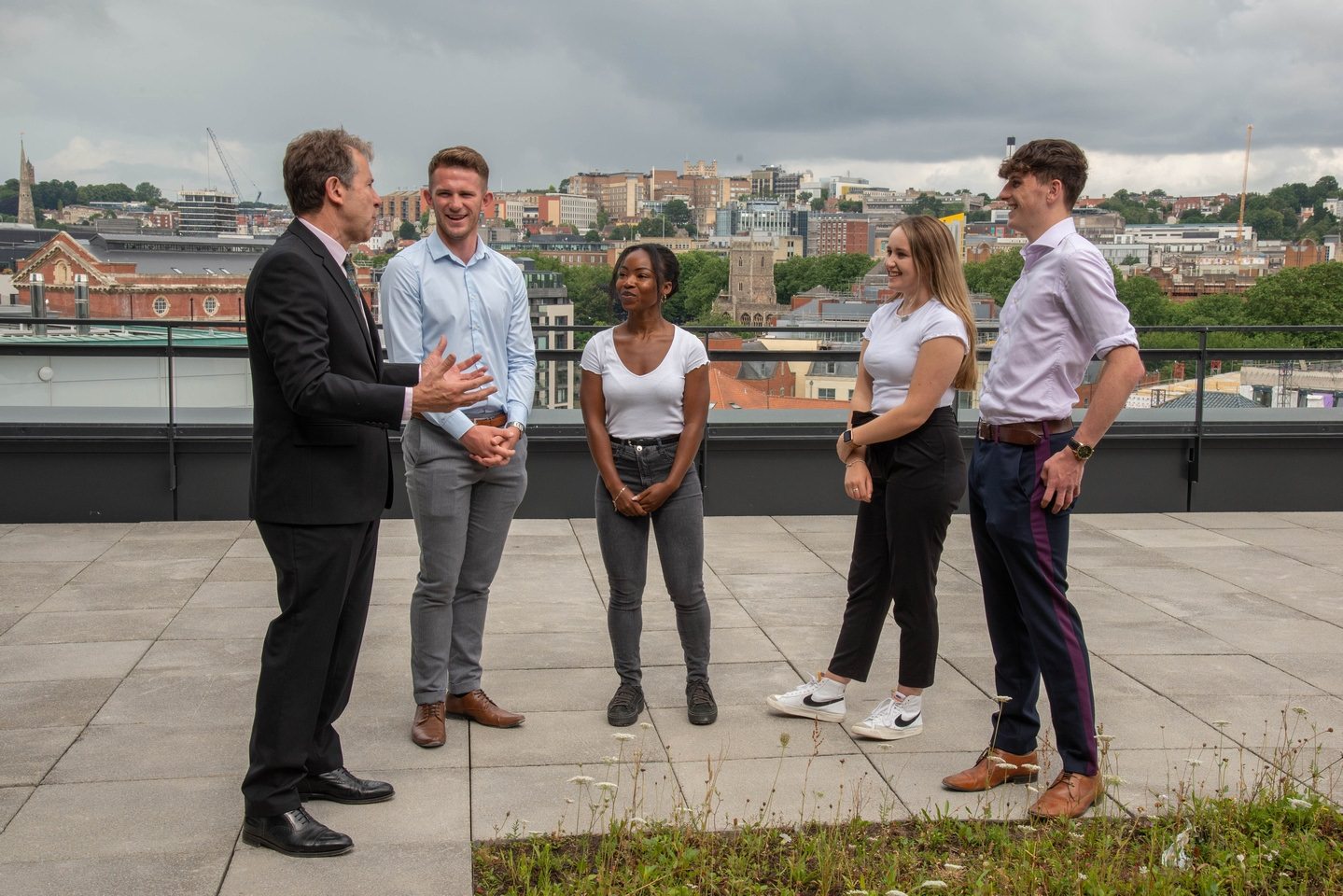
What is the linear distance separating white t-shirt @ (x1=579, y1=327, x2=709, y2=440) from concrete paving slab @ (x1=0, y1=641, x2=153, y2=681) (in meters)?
2.20

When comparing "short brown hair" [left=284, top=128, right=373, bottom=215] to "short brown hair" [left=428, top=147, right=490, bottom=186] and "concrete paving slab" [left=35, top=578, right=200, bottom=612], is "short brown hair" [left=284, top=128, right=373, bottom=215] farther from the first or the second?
"concrete paving slab" [left=35, top=578, right=200, bottom=612]

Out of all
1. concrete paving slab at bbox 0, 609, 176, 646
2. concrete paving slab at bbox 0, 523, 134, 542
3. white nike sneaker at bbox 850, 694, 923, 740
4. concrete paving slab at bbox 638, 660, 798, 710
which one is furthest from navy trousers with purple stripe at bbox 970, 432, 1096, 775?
concrete paving slab at bbox 0, 523, 134, 542

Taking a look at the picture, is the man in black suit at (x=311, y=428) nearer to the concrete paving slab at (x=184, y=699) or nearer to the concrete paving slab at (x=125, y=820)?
the concrete paving slab at (x=125, y=820)

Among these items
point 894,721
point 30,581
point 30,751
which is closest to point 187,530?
point 30,581

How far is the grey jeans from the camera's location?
4.14 meters

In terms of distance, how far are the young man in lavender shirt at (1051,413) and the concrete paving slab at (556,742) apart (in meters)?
1.18

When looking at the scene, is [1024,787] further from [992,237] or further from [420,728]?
[992,237]

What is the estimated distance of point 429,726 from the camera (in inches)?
158

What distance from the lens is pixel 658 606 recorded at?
5902 millimetres

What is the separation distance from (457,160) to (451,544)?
1.21 meters

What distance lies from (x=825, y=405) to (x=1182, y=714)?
4.56 metres

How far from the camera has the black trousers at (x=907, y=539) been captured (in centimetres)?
398

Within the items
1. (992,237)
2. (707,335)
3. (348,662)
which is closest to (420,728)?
(348,662)

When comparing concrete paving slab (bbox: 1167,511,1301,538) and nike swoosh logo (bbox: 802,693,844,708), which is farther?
concrete paving slab (bbox: 1167,511,1301,538)
